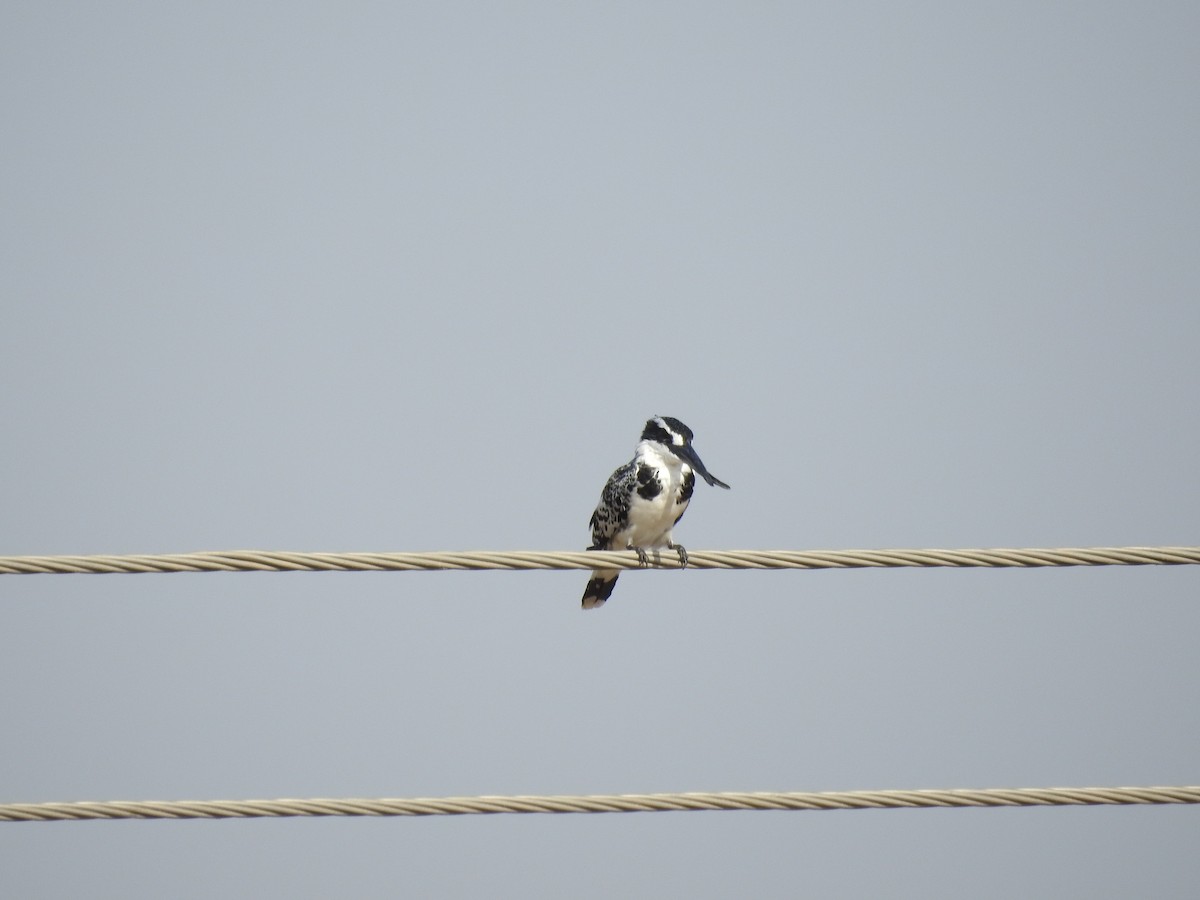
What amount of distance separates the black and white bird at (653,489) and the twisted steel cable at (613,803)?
3916 mm

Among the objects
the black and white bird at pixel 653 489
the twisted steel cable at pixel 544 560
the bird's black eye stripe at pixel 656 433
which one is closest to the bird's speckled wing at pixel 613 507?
the black and white bird at pixel 653 489

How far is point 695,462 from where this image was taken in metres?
7.19

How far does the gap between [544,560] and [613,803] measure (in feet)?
2.35

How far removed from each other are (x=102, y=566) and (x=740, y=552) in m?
1.71

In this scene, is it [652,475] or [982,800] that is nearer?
[982,800]

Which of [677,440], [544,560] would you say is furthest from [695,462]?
[544,560]

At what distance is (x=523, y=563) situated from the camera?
3.50 meters

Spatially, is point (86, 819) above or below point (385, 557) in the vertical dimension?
below

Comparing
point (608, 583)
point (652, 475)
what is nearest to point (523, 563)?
point (652, 475)

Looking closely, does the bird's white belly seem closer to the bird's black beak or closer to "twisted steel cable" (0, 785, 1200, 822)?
the bird's black beak

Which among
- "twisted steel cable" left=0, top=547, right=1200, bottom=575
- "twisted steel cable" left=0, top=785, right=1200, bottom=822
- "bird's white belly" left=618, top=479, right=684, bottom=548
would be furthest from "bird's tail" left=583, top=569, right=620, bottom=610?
"twisted steel cable" left=0, top=785, right=1200, bottom=822

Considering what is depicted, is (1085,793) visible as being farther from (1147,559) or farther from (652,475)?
(652,475)

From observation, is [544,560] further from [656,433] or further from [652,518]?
[656,433]

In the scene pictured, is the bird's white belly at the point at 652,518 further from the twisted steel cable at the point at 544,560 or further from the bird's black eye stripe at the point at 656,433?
the twisted steel cable at the point at 544,560
